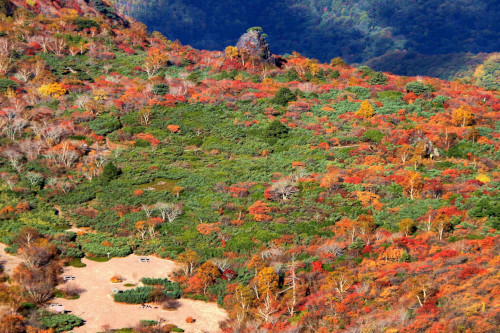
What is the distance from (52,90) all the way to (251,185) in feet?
140

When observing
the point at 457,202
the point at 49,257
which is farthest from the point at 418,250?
the point at 49,257

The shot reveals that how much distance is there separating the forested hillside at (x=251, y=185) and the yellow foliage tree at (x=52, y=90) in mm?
386

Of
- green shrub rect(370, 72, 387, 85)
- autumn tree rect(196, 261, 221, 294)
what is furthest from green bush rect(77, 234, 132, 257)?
green shrub rect(370, 72, 387, 85)

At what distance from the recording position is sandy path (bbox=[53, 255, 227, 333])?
43094mm

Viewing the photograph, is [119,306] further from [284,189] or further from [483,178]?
[483,178]

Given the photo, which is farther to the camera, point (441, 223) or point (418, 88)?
point (418, 88)

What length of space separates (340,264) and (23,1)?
102 metres

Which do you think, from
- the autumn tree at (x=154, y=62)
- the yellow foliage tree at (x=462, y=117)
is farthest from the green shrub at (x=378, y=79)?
the autumn tree at (x=154, y=62)

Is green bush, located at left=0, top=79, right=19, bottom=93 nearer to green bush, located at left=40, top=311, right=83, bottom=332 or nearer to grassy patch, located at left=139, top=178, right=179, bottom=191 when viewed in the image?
grassy patch, located at left=139, top=178, right=179, bottom=191

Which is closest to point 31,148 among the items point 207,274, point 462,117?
point 207,274

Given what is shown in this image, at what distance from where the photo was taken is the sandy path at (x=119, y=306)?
43094mm

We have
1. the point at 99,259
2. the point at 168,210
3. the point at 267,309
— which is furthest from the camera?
the point at 168,210

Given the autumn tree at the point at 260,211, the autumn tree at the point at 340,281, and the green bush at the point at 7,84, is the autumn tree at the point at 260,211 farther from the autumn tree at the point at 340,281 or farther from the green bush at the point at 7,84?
the green bush at the point at 7,84

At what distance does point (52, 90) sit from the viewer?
87.9m
